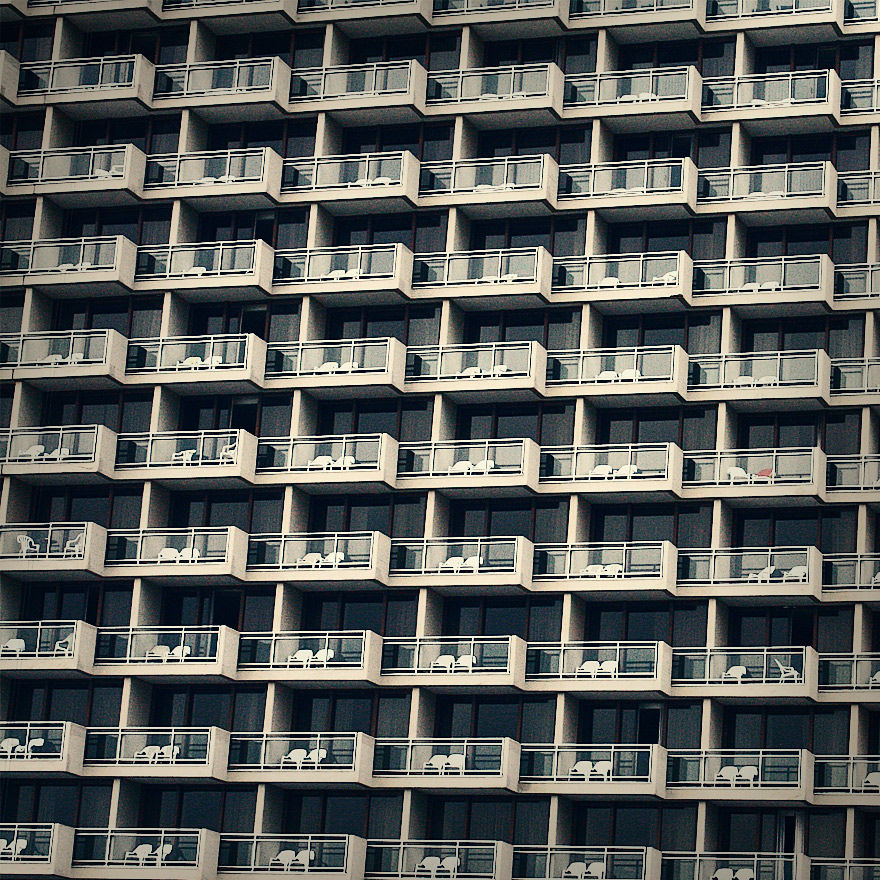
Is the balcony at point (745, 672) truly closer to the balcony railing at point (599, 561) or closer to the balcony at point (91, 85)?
the balcony railing at point (599, 561)

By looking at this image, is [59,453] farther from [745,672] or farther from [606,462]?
[745,672]

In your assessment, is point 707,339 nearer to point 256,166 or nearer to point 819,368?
point 819,368

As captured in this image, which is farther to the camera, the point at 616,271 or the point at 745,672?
the point at 616,271

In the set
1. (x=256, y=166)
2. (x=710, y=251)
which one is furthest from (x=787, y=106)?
(x=256, y=166)

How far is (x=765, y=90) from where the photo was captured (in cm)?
8394

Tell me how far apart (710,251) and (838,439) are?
7780mm

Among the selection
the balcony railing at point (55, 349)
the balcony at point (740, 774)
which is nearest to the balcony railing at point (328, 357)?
the balcony railing at point (55, 349)

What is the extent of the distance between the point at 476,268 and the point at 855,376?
42.2 feet

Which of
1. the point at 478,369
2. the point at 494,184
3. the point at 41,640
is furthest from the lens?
the point at 494,184

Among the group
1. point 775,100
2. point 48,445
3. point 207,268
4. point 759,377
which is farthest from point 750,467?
point 48,445

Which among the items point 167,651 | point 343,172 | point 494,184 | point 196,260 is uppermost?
point 343,172

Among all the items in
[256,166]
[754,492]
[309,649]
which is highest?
[256,166]

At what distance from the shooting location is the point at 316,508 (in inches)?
3302

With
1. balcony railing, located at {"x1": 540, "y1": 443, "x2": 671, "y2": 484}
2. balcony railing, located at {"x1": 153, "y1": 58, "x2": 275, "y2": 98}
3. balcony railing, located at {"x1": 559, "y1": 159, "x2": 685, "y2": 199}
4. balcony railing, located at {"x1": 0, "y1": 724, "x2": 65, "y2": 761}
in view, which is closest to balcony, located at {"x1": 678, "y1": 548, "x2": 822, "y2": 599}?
balcony railing, located at {"x1": 540, "y1": 443, "x2": 671, "y2": 484}
